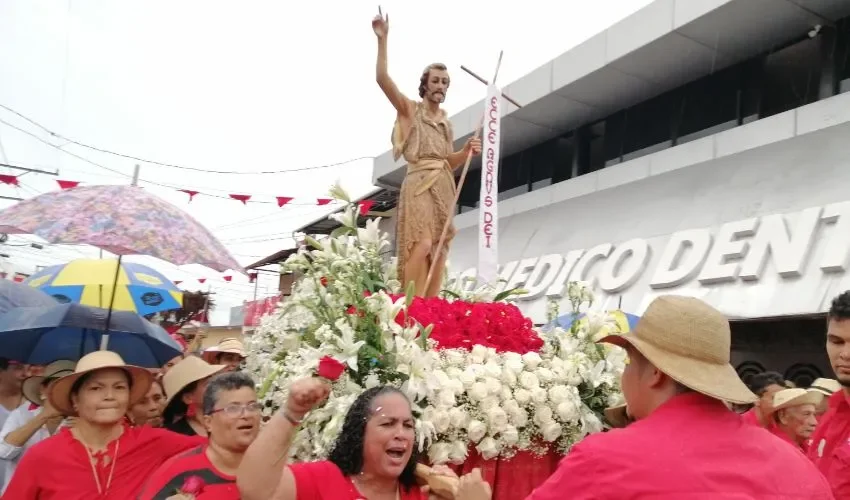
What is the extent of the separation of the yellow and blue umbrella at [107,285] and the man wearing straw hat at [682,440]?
3328 mm

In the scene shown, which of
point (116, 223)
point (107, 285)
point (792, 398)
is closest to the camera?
point (116, 223)

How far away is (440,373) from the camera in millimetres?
A: 2986

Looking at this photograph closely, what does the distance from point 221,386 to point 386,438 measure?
0.73m

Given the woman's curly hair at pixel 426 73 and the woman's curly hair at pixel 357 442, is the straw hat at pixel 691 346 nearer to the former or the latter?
the woman's curly hair at pixel 357 442

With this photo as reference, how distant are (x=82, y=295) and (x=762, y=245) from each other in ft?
23.2

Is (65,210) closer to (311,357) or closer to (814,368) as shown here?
(311,357)

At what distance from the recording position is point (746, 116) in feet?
32.1

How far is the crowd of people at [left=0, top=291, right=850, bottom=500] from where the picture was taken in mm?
1582

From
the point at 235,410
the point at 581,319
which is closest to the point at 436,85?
the point at 581,319

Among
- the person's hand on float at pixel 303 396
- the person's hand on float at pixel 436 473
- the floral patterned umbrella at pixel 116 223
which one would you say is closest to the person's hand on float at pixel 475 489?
the person's hand on float at pixel 436 473

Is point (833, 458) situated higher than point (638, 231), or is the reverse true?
point (638, 231)

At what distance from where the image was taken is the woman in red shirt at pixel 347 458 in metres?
1.97

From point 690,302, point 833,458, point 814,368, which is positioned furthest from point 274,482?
point 814,368

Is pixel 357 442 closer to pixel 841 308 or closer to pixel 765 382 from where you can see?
pixel 841 308
